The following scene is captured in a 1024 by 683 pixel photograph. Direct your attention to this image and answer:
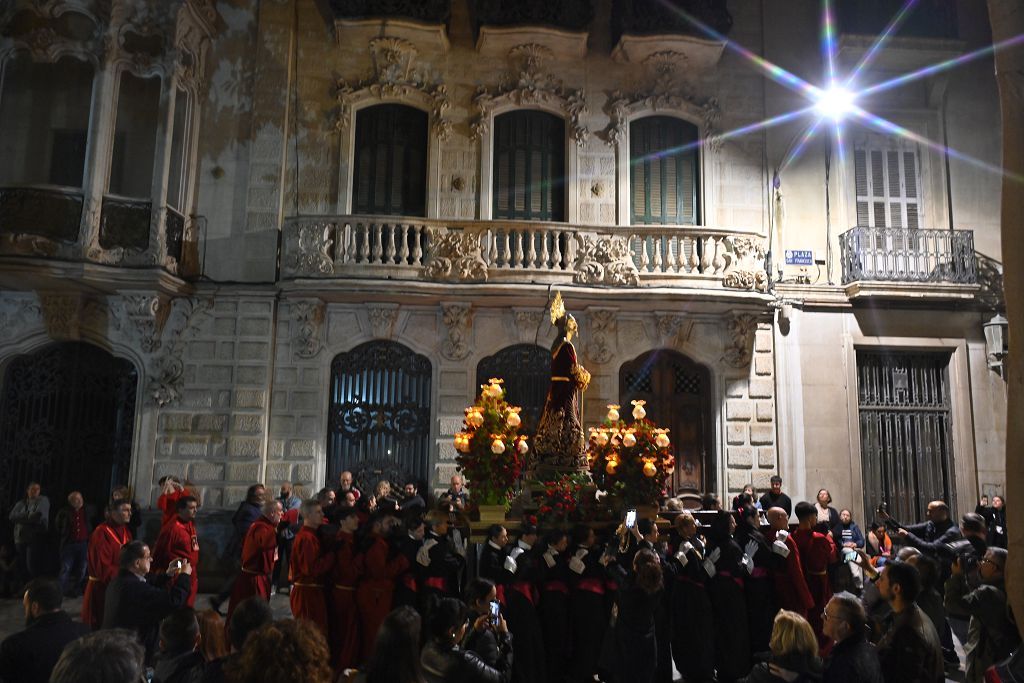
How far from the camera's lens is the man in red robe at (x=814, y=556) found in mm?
8500

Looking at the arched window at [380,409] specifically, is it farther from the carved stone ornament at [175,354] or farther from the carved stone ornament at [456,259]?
the carved stone ornament at [175,354]

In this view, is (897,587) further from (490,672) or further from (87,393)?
(87,393)

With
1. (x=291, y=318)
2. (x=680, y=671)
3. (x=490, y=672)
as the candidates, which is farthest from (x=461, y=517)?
(x=291, y=318)

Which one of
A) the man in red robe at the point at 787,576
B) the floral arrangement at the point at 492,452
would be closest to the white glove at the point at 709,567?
the man in red robe at the point at 787,576

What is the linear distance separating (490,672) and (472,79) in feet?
44.8

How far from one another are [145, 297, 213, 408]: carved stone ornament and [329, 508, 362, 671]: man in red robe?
7655 mm

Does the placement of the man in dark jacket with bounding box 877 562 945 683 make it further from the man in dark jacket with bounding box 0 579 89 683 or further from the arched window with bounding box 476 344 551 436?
the arched window with bounding box 476 344 551 436

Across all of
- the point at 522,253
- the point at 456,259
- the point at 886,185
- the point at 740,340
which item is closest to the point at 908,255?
the point at 886,185

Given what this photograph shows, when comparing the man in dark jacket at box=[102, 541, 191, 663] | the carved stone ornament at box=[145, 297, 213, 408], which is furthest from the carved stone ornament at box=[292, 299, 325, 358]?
the man in dark jacket at box=[102, 541, 191, 663]

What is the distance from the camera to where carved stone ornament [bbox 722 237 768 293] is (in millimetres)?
15109

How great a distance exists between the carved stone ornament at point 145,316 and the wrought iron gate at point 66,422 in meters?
0.66

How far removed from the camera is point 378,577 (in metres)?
8.16

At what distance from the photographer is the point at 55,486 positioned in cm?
1418

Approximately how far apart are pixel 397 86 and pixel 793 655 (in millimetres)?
13785
